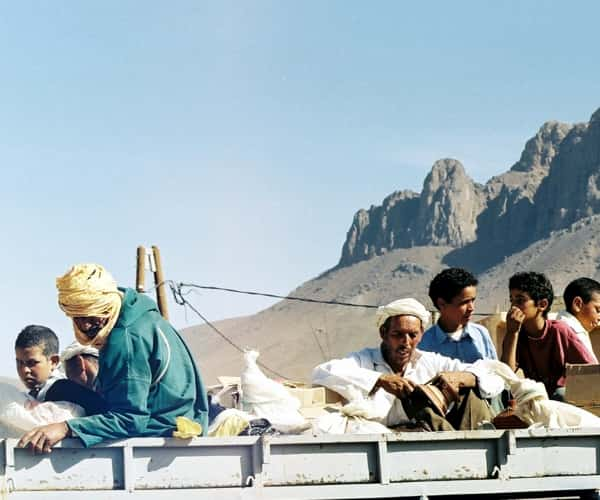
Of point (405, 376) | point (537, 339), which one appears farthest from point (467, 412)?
point (537, 339)

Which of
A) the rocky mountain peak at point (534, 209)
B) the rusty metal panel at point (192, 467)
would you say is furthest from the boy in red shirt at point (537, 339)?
the rocky mountain peak at point (534, 209)

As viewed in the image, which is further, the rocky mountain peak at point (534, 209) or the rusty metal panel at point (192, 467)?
the rocky mountain peak at point (534, 209)

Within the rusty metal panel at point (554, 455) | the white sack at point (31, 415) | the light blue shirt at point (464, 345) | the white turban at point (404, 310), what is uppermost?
the white turban at point (404, 310)

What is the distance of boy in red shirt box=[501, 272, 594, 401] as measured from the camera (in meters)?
7.75

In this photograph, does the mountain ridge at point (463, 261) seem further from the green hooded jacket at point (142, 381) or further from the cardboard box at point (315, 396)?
the green hooded jacket at point (142, 381)

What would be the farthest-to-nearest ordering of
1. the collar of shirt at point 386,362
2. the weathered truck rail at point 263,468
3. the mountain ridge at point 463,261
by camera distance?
1. the mountain ridge at point 463,261
2. the collar of shirt at point 386,362
3. the weathered truck rail at point 263,468

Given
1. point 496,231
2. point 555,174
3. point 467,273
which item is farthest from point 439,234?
point 467,273

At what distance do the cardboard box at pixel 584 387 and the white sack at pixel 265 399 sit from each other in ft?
5.01

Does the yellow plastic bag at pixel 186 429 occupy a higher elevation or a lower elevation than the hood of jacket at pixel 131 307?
lower

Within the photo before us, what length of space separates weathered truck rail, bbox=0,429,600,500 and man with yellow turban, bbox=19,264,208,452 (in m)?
0.21

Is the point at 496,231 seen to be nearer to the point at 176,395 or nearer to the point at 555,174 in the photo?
the point at 555,174

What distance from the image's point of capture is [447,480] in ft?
19.5

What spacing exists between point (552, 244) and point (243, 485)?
168m

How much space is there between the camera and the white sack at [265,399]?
6.72m
